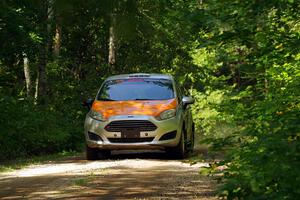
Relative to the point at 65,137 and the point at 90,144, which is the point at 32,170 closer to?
the point at 90,144

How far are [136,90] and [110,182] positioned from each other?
4.98 meters

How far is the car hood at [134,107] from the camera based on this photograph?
12789mm

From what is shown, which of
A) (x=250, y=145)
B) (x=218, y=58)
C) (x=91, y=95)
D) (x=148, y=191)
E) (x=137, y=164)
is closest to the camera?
(x=250, y=145)

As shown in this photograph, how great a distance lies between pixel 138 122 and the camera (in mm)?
12672

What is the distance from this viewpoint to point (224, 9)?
17.6 feet

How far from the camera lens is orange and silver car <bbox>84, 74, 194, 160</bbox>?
41.6ft

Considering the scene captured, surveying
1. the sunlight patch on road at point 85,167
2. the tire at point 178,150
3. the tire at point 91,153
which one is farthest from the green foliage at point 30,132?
the tire at point 178,150

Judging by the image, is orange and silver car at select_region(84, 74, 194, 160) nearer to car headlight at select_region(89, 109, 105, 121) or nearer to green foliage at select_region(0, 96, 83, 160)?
car headlight at select_region(89, 109, 105, 121)

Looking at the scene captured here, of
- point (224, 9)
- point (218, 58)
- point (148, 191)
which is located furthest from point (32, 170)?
point (224, 9)

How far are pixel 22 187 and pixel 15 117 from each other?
793 centimetres

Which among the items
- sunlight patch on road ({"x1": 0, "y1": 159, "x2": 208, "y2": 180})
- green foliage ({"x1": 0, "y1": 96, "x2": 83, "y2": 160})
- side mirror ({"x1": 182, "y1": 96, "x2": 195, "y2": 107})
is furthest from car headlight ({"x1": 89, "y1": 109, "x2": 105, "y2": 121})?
green foliage ({"x1": 0, "y1": 96, "x2": 83, "y2": 160})

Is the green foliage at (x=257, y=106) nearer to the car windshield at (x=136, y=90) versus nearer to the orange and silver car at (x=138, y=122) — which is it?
the orange and silver car at (x=138, y=122)

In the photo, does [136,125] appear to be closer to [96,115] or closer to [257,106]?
[96,115]

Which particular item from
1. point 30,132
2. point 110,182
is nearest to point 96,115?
point 110,182
